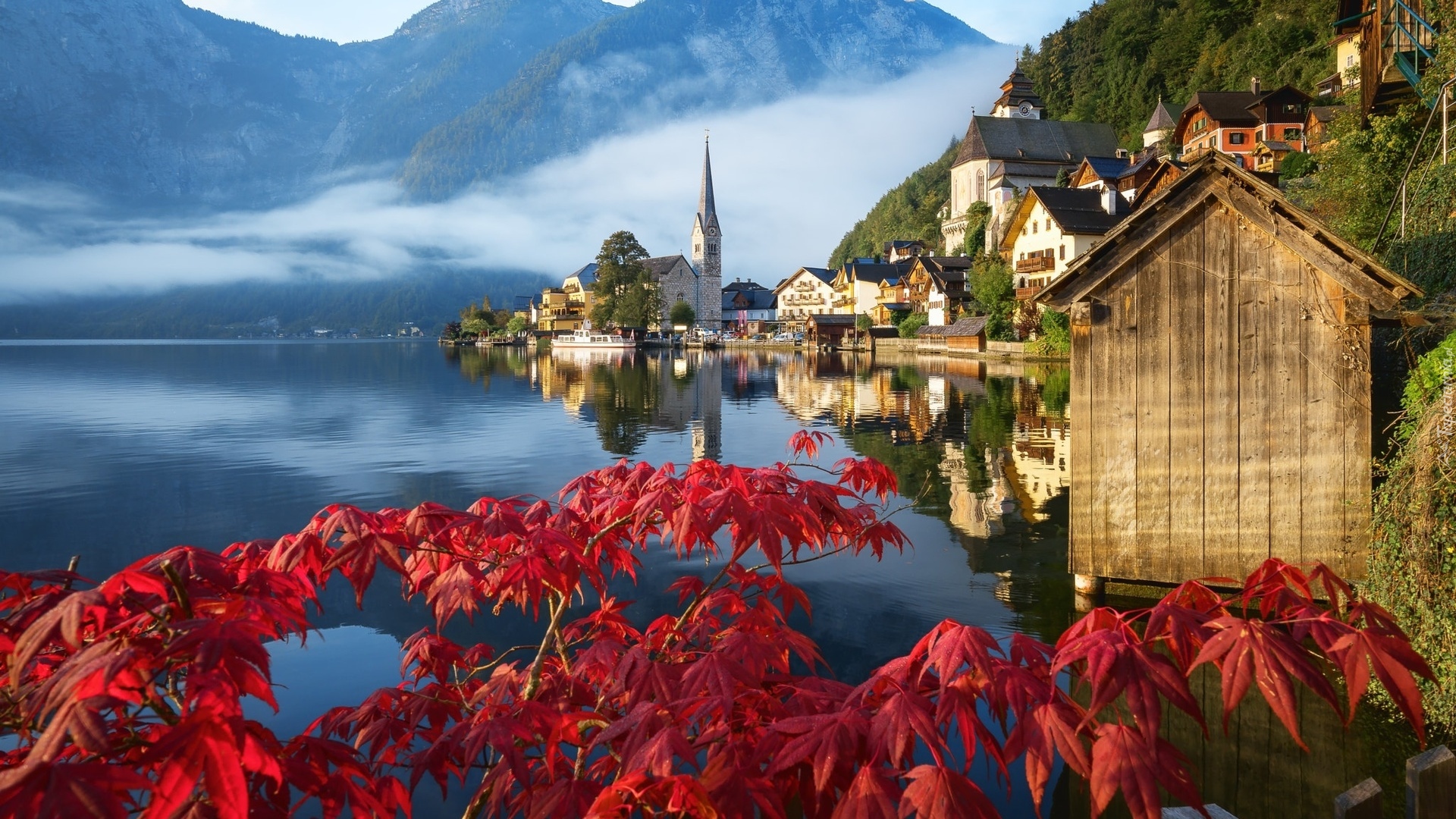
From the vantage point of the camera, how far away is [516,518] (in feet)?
11.6

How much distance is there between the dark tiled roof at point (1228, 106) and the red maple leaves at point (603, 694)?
2776 inches

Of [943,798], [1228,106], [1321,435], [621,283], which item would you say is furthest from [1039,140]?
[943,798]

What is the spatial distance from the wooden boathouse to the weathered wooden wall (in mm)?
12

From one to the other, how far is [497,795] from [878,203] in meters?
160

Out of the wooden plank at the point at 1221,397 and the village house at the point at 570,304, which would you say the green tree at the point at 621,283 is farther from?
the wooden plank at the point at 1221,397

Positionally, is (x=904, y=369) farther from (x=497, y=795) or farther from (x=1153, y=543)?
(x=497, y=795)

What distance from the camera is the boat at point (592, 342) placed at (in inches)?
4441

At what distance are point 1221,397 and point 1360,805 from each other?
5.74 metres

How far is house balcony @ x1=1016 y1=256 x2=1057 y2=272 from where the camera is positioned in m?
57.5

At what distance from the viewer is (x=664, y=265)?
480ft

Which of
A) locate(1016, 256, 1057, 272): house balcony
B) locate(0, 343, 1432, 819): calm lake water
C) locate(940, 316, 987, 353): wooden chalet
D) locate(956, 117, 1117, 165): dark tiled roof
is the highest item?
locate(956, 117, 1117, 165): dark tiled roof

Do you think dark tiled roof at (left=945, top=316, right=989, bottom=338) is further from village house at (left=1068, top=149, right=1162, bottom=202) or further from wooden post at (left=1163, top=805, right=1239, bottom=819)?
wooden post at (left=1163, top=805, right=1239, bottom=819)

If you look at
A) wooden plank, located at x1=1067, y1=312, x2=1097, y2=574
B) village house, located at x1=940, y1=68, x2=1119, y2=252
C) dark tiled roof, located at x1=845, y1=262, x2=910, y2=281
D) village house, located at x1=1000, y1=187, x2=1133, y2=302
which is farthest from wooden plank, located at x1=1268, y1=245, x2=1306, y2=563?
dark tiled roof, located at x1=845, y1=262, x2=910, y2=281

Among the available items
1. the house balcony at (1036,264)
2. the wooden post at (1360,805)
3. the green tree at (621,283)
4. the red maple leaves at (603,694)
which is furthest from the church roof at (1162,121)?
the wooden post at (1360,805)
